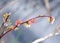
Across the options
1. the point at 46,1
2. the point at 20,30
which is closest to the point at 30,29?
the point at 20,30

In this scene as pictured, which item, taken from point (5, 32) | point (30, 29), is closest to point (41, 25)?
point (30, 29)

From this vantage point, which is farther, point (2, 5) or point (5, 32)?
point (2, 5)

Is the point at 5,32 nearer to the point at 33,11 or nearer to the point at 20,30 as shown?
the point at 20,30

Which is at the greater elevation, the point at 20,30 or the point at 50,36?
the point at 20,30

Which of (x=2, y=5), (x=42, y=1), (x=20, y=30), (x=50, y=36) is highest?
(x=2, y=5)

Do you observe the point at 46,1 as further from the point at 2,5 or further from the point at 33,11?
the point at 2,5

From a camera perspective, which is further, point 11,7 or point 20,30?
point 11,7
